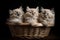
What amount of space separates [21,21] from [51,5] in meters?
0.22

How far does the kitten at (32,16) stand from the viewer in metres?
0.68

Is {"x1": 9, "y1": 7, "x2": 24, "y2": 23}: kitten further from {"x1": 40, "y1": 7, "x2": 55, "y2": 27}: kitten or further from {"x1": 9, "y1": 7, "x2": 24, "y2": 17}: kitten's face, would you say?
{"x1": 40, "y1": 7, "x2": 55, "y2": 27}: kitten

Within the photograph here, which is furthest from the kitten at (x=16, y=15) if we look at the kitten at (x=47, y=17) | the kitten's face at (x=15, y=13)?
the kitten at (x=47, y=17)

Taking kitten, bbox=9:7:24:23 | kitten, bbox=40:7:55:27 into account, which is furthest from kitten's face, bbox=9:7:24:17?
kitten, bbox=40:7:55:27

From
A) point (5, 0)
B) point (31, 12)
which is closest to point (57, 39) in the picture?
point (31, 12)

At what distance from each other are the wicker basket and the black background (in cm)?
5

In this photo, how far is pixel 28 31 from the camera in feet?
2.34

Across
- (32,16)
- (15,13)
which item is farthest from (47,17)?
(15,13)

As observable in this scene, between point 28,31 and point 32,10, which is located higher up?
point 32,10

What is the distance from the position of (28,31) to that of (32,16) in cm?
9

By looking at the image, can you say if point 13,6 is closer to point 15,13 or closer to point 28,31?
point 15,13

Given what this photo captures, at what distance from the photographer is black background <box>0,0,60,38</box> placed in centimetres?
73

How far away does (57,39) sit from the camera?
76 centimetres

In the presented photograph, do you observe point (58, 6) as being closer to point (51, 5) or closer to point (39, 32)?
point (51, 5)
